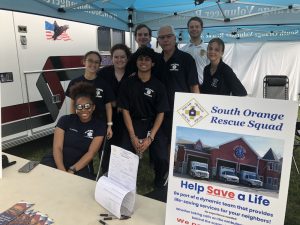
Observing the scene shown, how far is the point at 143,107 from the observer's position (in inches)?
109

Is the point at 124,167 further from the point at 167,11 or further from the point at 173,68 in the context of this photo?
the point at 167,11

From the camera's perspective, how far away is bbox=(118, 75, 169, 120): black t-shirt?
2.72 m

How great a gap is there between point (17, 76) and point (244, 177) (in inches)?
Result: 143

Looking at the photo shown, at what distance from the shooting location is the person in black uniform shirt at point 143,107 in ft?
8.91

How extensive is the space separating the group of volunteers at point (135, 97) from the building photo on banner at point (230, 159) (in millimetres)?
1433

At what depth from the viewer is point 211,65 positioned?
324 cm

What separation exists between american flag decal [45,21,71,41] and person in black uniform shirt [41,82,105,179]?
219 cm

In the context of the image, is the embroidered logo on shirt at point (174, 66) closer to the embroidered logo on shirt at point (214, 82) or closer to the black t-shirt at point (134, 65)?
the black t-shirt at point (134, 65)

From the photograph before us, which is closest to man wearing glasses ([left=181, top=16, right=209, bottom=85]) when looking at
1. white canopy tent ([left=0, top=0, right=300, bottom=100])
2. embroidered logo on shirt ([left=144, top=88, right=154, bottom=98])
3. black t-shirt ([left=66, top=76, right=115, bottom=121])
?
white canopy tent ([left=0, top=0, right=300, bottom=100])

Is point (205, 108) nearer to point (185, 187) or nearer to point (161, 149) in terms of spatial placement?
point (185, 187)

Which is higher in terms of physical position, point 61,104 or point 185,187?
point 185,187

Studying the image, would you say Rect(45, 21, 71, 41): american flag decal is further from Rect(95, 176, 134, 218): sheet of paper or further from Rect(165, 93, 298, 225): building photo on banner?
Rect(165, 93, 298, 225): building photo on banner

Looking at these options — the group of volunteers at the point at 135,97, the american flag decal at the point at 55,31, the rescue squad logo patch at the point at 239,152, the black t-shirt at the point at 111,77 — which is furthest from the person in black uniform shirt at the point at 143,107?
the american flag decal at the point at 55,31

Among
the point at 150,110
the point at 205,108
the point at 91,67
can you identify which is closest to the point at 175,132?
the point at 205,108
